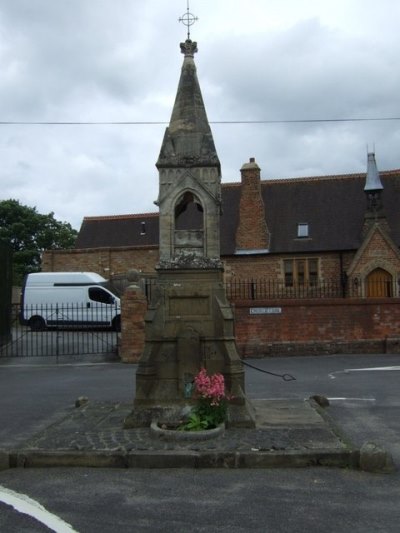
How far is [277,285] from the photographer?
92.6ft

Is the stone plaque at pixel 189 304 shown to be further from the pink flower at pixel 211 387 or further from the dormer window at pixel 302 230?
the dormer window at pixel 302 230

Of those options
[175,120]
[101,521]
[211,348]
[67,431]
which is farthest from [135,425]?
[175,120]

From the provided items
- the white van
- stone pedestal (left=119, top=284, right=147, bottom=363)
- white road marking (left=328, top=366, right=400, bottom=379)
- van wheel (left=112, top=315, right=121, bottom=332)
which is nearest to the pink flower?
white road marking (left=328, top=366, right=400, bottom=379)

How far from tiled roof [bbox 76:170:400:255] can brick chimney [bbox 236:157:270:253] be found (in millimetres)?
502

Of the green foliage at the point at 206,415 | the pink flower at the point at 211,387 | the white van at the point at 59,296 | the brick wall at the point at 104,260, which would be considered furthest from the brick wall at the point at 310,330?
the brick wall at the point at 104,260

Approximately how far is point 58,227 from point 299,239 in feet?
126

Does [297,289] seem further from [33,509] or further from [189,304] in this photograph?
[33,509]

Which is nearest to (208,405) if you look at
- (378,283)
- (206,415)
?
(206,415)

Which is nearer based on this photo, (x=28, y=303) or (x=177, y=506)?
(x=177, y=506)

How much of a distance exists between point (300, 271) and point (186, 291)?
21691 millimetres

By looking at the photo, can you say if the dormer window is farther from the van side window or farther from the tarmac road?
the tarmac road

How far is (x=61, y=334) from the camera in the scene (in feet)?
79.3

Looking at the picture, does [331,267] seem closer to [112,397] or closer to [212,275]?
→ [112,397]

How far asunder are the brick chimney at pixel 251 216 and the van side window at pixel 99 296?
726 centimetres
